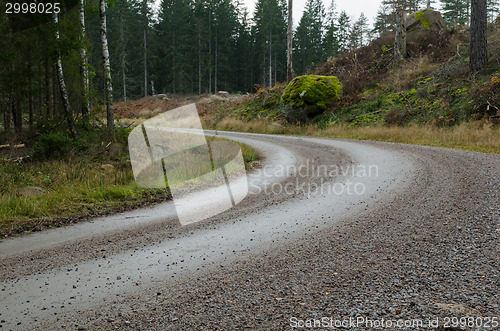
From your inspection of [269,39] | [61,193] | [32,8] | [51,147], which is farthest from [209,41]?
[61,193]

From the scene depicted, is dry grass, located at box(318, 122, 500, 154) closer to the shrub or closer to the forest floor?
the forest floor

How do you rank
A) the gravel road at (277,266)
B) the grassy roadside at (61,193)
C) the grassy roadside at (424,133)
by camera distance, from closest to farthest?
the gravel road at (277,266) < the grassy roadside at (61,193) < the grassy roadside at (424,133)

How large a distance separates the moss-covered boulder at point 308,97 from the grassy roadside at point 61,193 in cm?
1075

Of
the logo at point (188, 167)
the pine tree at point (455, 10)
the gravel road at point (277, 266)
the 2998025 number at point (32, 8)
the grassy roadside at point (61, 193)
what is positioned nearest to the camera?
the gravel road at point (277, 266)

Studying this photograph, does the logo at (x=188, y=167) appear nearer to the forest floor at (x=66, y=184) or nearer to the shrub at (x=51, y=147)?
the forest floor at (x=66, y=184)

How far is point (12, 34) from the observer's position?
1105cm

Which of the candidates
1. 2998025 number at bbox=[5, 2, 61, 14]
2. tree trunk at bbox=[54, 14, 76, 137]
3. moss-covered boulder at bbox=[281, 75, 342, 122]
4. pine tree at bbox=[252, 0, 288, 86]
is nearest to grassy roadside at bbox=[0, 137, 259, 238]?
tree trunk at bbox=[54, 14, 76, 137]

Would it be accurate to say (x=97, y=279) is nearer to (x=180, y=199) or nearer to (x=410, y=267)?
(x=410, y=267)

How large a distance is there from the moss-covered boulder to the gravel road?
47.2ft

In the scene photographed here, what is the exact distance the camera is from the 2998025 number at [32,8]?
10.9 m

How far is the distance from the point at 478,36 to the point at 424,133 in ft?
18.6

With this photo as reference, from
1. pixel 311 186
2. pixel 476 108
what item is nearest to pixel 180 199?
pixel 311 186

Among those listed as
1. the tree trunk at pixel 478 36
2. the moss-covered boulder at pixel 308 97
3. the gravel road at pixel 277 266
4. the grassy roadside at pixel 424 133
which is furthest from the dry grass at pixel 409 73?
the gravel road at pixel 277 266

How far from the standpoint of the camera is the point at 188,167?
837cm
